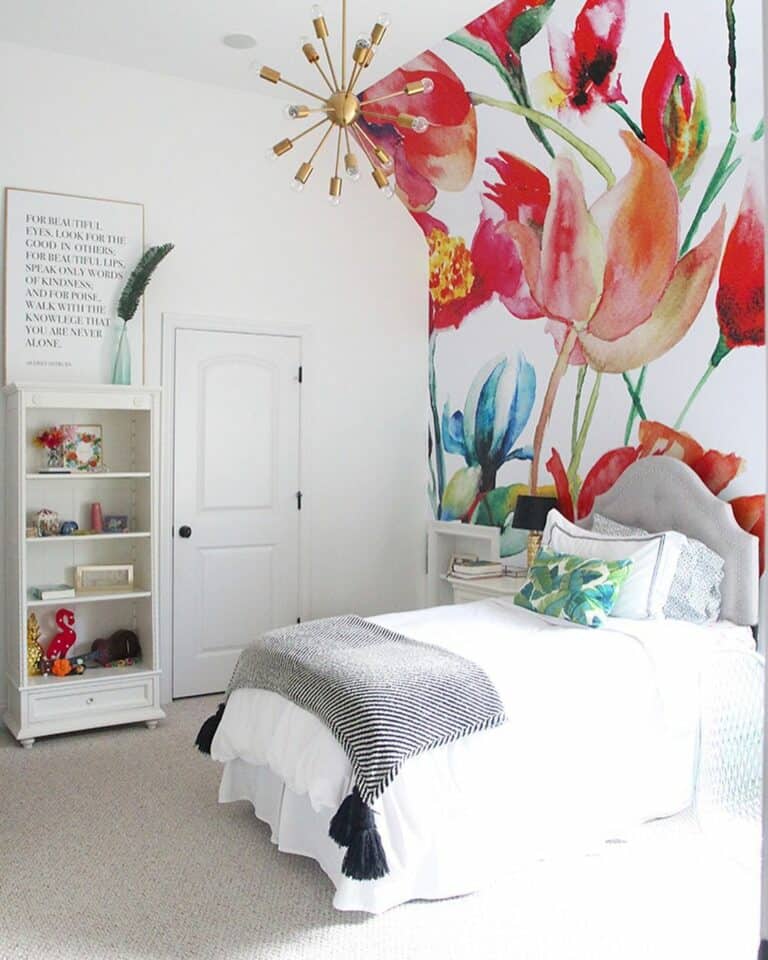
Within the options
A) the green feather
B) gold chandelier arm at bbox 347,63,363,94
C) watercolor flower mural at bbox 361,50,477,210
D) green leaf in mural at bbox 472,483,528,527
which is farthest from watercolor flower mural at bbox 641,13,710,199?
the green feather

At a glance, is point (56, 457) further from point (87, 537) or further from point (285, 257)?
point (285, 257)

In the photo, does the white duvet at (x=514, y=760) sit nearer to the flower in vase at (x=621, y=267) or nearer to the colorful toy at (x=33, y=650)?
the flower in vase at (x=621, y=267)

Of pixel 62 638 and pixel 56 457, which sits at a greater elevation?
pixel 56 457

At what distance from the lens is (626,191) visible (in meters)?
4.23

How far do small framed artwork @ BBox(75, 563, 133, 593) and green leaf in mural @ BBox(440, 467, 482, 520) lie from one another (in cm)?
191

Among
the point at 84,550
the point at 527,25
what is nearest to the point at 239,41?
the point at 527,25

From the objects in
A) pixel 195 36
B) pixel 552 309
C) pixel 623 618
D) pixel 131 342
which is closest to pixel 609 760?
pixel 623 618

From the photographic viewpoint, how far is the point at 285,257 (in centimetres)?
532

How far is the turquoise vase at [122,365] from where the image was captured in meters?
4.65

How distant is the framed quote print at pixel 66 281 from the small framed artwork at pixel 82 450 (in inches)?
10.5

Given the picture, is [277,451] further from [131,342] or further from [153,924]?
[153,924]

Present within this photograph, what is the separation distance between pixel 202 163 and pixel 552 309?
2037 mm

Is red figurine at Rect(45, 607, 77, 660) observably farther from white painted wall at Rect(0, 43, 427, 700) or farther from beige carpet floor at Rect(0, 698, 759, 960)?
white painted wall at Rect(0, 43, 427, 700)

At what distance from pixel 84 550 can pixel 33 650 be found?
21.9 inches
